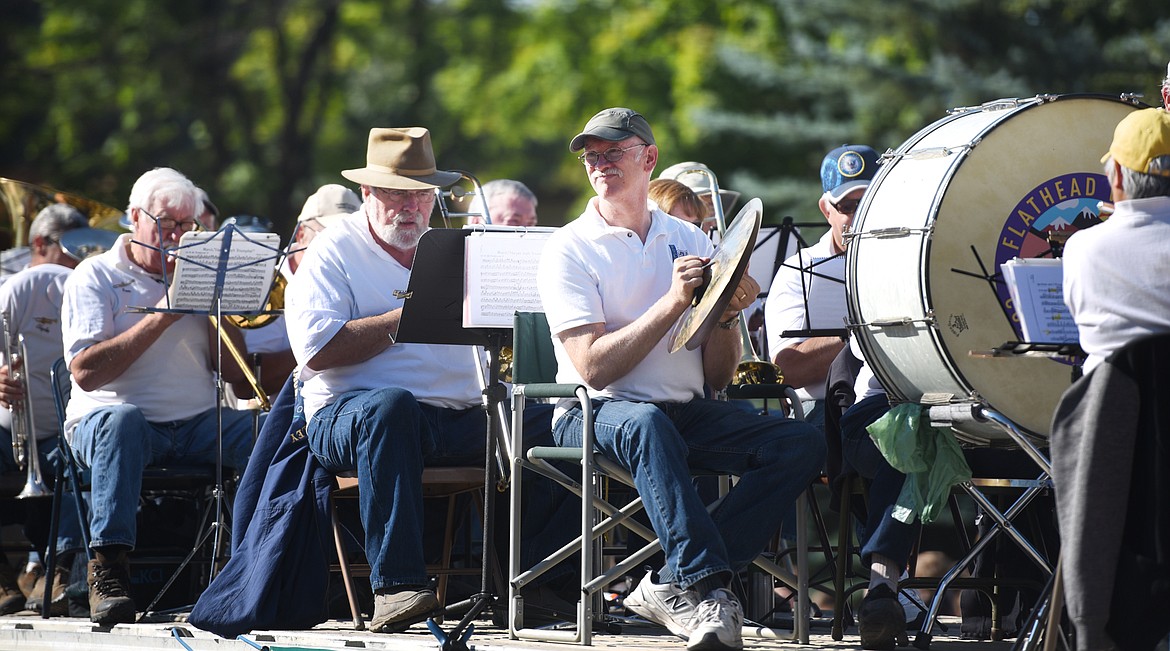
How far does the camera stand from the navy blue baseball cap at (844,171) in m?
6.32

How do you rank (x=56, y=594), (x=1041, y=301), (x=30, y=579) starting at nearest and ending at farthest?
(x=1041, y=301), (x=56, y=594), (x=30, y=579)

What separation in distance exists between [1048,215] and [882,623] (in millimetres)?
1335

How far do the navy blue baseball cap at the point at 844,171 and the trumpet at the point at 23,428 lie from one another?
138 inches

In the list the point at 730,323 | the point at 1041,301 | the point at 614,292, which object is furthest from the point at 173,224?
the point at 1041,301

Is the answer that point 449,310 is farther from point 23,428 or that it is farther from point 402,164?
point 23,428

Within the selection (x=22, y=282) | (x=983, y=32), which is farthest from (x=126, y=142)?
(x=22, y=282)

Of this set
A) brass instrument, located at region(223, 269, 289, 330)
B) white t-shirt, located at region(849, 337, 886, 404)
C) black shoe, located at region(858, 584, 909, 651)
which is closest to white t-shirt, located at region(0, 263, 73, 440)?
brass instrument, located at region(223, 269, 289, 330)

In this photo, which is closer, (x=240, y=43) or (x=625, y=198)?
(x=625, y=198)

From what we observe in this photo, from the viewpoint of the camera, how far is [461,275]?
18.9ft

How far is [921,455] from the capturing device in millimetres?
5164

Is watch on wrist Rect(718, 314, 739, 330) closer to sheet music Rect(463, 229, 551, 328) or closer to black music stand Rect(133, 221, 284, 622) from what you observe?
sheet music Rect(463, 229, 551, 328)

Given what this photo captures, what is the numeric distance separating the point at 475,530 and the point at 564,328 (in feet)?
7.73

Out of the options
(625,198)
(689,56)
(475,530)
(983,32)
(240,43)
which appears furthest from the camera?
(240,43)

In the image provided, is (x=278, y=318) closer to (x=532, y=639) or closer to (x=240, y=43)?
(x=532, y=639)
